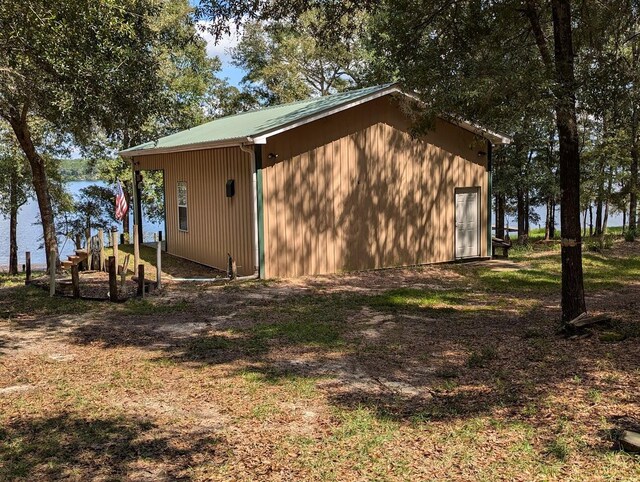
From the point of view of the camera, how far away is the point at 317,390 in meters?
5.91

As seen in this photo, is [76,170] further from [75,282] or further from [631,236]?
[631,236]

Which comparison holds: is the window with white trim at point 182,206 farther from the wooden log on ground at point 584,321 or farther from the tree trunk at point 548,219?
the tree trunk at point 548,219

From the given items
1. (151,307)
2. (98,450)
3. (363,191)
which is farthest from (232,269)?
(98,450)

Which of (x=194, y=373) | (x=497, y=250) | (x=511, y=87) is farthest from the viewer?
(x=497, y=250)

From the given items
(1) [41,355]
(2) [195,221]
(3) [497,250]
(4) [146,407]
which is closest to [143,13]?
(1) [41,355]

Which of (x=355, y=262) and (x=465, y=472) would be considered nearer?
(x=465, y=472)

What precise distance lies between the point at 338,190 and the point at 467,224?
4.11 meters

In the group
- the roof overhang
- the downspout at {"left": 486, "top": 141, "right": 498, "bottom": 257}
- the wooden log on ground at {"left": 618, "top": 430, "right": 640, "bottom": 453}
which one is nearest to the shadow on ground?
the wooden log on ground at {"left": 618, "top": 430, "right": 640, "bottom": 453}

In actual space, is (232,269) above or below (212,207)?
below

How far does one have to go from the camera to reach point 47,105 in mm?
8547

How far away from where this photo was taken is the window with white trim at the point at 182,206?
1702 cm

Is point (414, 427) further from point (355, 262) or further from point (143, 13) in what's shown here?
point (355, 262)

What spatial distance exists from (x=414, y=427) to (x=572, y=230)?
3.97m

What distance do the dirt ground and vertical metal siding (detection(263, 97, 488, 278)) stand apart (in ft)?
9.70
